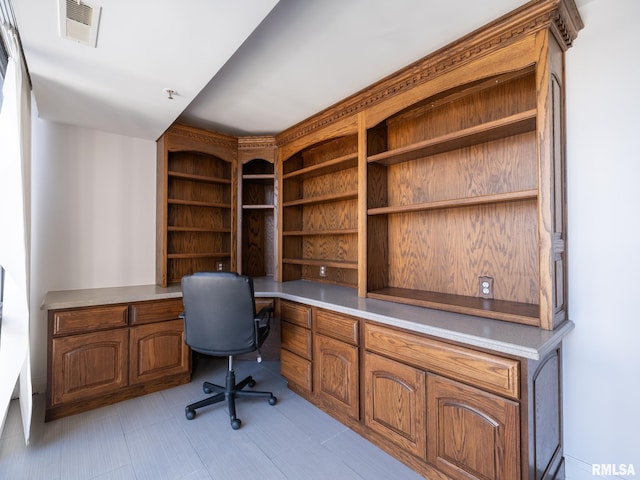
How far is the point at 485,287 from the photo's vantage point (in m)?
1.89

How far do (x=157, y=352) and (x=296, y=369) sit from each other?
1.15 m

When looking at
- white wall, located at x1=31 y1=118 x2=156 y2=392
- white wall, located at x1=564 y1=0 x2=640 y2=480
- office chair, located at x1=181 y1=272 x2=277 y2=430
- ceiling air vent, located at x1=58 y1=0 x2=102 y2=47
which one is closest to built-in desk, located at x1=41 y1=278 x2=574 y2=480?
white wall, located at x1=564 y1=0 x2=640 y2=480

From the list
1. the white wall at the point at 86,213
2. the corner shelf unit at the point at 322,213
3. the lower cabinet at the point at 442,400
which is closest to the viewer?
the lower cabinet at the point at 442,400

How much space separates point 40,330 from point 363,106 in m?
3.15

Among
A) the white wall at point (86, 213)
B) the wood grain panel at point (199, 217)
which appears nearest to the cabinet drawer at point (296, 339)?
the wood grain panel at point (199, 217)

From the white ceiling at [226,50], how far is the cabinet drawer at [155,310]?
4.98ft

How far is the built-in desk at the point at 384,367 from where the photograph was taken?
1307 mm

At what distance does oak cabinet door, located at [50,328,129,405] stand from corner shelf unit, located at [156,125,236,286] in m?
0.69

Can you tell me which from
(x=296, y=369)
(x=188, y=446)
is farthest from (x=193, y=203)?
(x=188, y=446)

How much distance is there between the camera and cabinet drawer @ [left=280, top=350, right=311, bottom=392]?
7.67ft

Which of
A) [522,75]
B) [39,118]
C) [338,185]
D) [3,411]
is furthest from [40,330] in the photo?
Answer: [522,75]

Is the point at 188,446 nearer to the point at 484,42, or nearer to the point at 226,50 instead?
the point at 226,50

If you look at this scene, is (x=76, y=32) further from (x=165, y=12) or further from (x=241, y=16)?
(x=241, y=16)

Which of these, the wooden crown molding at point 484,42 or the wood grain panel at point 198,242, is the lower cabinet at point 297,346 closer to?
the wood grain panel at point 198,242
